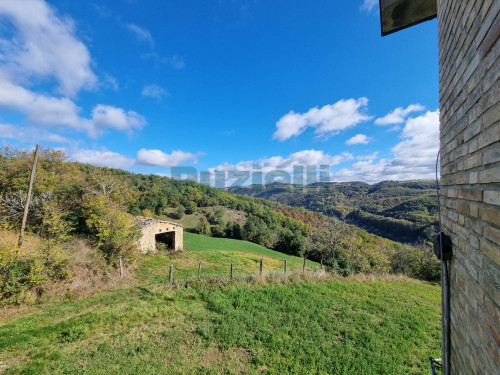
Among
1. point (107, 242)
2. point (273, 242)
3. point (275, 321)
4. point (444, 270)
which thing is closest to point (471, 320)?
point (444, 270)

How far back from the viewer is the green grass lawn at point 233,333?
12.8ft

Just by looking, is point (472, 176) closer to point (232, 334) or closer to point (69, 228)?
point (232, 334)

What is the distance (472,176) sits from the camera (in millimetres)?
1329

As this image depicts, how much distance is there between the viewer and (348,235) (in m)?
20.8

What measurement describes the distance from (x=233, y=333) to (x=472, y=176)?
5388 millimetres

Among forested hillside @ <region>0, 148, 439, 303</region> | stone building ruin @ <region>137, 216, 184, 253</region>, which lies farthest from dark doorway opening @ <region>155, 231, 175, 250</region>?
forested hillside @ <region>0, 148, 439, 303</region>

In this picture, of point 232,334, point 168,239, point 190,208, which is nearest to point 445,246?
point 232,334

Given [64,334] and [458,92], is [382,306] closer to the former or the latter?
[458,92]

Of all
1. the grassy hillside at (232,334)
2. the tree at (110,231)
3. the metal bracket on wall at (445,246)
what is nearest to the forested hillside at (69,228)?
the tree at (110,231)

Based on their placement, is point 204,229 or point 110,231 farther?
point 204,229

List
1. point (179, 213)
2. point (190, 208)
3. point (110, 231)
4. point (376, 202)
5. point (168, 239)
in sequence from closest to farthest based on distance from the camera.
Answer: point (110, 231)
point (168, 239)
point (179, 213)
point (190, 208)
point (376, 202)

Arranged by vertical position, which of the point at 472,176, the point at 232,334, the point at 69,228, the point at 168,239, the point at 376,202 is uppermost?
the point at 472,176

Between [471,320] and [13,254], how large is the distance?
12002mm

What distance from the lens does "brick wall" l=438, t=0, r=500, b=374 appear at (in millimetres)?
1053
